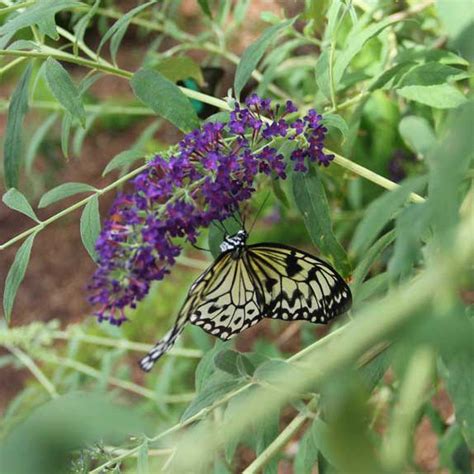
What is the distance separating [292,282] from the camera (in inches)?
66.2

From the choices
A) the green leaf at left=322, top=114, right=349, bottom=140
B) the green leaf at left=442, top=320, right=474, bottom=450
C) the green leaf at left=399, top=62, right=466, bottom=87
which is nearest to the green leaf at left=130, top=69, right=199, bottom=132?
the green leaf at left=322, top=114, right=349, bottom=140

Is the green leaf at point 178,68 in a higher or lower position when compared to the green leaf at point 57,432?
lower

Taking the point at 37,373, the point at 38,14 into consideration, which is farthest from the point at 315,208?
the point at 37,373

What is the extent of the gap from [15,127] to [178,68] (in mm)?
368

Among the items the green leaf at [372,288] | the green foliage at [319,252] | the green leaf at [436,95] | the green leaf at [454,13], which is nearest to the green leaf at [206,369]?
the green foliage at [319,252]

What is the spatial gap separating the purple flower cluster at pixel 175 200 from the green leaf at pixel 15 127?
0.33 meters

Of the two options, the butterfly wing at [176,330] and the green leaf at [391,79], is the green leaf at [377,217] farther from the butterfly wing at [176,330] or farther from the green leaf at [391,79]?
the green leaf at [391,79]

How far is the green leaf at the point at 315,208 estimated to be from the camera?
4.66 feet

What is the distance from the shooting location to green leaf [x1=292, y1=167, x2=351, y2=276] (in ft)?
4.66

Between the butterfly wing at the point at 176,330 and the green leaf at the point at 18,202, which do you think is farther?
the green leaf at the point at 18,202

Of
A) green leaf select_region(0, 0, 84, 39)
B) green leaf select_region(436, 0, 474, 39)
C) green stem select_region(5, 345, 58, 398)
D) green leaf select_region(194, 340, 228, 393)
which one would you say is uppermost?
green leaf select_region(436, 0, 474, 39)

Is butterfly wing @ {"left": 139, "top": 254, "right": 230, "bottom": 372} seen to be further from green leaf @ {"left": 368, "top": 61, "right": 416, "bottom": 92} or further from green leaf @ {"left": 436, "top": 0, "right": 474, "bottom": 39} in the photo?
green leaf @ {"left": 436, "top": 0, "right": 474, "bottom": 39}

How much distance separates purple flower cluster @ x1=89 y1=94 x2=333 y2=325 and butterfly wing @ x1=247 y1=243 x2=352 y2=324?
1.10 feet

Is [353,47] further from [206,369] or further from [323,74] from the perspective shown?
[206,369]
